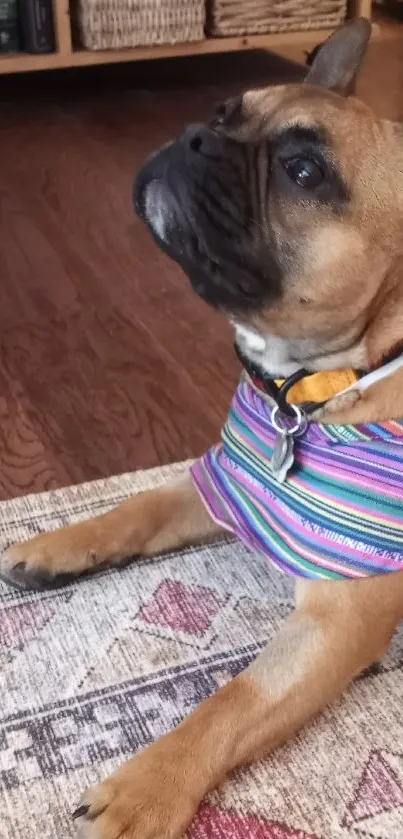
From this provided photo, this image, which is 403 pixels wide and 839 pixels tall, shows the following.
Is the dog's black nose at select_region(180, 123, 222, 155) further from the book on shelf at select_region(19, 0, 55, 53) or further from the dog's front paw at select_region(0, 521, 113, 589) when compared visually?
the book on shelf at select_region(19, 0, 55, 53)

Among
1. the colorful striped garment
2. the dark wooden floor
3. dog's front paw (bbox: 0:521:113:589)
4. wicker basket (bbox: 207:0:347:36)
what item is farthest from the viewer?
wicker basket (bbox: 207:0:347:36)

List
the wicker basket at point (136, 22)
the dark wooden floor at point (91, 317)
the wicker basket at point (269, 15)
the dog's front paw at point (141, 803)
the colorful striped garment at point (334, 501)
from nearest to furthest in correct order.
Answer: the dog's front paw at point (141, 803)
the colorful striped garment at point (334, 501)
the dark wooden floor at point (91, 317)
the wicker basket at point (136, 22)
the wicker basket at point (269, 15)

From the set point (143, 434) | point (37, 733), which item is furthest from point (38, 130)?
point (37, 733)

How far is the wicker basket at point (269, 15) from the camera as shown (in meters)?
2.87

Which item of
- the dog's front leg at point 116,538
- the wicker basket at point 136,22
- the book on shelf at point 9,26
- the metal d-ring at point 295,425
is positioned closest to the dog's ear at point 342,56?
the metal d-ring at point 295,425

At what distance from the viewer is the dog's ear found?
1036 mm

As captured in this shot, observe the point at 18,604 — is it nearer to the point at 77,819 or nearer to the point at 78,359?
the point at 77,819

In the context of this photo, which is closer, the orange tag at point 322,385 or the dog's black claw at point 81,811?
the dog's black claw at point 81,811

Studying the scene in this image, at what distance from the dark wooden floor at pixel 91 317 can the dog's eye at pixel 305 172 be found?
0.63m

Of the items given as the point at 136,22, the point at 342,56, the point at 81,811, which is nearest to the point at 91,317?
the point at 342,56

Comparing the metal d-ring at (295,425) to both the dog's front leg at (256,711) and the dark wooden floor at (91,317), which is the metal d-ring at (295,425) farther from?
the dark wooden floor at (91,317)

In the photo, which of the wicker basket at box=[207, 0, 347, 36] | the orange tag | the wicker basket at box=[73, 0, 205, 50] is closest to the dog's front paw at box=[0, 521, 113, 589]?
the orange tag

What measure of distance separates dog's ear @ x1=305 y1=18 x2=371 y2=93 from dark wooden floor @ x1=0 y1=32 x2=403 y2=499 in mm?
584

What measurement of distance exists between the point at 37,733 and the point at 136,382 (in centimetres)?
74
